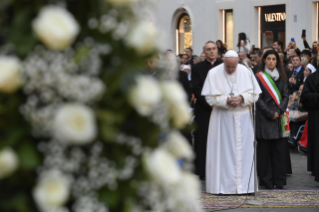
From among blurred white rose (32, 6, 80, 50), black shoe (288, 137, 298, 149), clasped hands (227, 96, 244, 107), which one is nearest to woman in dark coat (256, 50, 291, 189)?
clasped hands (227, 96, 244, 107)

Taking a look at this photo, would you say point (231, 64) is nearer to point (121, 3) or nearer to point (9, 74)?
point (121, 3)

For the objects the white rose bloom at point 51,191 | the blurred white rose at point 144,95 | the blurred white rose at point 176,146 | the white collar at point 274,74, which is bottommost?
the white collar at point 274,74

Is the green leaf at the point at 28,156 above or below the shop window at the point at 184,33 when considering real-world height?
below

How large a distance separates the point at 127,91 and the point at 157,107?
156 millimetres

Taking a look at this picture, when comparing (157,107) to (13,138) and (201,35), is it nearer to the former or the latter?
(13,138)

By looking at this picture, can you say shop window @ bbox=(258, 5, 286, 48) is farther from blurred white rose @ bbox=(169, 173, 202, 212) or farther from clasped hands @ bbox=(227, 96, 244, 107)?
blurred white rose @ bbox=(169, 173, 202, 212)

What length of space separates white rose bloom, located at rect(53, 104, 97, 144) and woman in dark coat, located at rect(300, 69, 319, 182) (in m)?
8.35

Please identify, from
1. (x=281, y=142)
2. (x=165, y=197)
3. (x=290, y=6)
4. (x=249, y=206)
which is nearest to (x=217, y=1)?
(x=290, y=6)

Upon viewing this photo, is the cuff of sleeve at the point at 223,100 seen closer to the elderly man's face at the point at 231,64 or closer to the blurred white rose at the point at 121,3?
the elderly man's face at the point at 231,64

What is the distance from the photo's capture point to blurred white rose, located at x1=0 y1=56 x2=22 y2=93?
172cm

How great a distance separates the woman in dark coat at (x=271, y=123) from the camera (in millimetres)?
9375

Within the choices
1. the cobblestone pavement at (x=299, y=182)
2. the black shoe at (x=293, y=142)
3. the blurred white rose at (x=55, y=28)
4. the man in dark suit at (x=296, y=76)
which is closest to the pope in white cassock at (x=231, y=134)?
the cobblestone pavement at (x=299, y=182)

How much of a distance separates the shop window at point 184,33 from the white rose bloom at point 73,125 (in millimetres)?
27122

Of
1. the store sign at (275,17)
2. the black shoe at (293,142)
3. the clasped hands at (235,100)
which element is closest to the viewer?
the clasped hands at (235,100)
